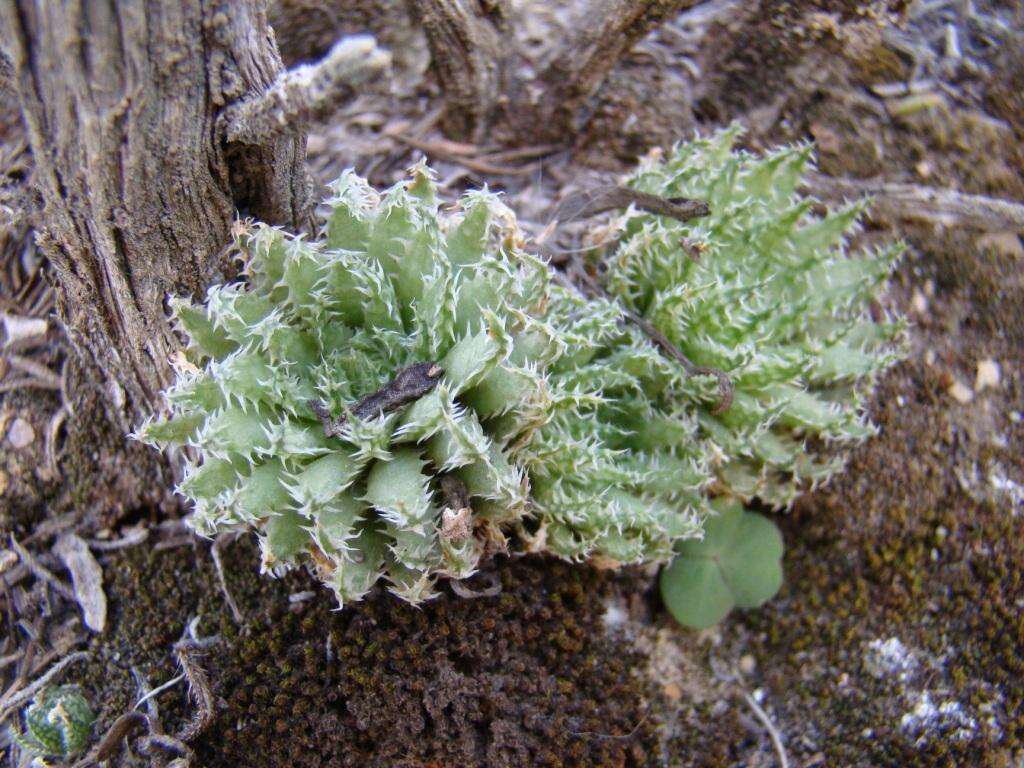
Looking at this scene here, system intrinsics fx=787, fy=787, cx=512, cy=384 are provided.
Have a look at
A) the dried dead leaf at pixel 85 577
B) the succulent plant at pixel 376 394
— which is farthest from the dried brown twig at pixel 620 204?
the dried dead leaf at pixel 85 577

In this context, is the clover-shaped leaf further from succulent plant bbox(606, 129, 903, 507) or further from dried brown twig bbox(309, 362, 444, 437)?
dried brown twig bbox(309, 362, 444, 437)

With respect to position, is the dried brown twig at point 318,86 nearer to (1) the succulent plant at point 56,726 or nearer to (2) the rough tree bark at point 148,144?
(2) the rough tree bark at point 148,144

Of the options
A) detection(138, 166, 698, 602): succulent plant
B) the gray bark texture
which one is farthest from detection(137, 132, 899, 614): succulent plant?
the gray bark texture

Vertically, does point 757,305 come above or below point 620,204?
below

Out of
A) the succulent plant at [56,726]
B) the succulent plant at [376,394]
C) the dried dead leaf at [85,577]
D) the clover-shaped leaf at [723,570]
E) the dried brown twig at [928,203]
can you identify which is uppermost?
the succulent plant at [376,394]

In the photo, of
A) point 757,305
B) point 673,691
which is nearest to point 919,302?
point 757,305

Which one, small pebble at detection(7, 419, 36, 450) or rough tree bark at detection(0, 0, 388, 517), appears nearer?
rough tree bark at detection(0, 0, 388, 517)

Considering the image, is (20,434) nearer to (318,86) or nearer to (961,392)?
(318,86)
